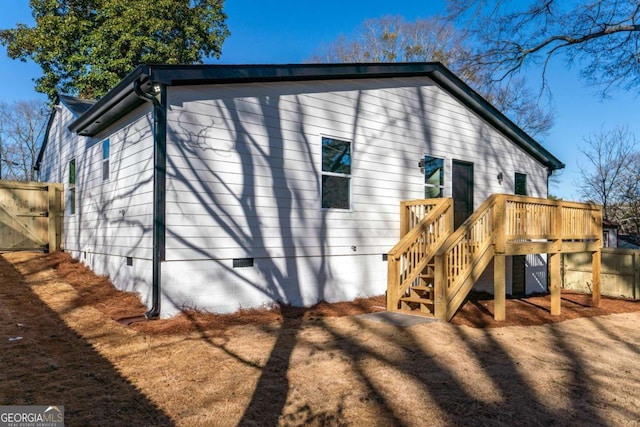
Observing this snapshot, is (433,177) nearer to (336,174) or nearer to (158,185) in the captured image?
(336,174)

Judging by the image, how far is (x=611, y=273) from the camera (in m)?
12.8

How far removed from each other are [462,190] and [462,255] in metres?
3.95

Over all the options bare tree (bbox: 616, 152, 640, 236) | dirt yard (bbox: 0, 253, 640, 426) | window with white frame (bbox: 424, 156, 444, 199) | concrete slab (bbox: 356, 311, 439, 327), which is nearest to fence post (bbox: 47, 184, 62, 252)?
dirt yard (bbox: 0, 253, 640, 426)

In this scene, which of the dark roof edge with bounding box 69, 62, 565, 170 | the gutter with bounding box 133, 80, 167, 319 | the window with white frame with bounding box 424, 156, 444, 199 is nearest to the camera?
the gutter with bounding box 133, 80, 167, 319

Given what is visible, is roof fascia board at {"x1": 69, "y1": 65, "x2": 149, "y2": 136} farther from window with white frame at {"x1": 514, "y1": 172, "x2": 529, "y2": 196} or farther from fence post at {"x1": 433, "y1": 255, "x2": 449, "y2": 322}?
window with white frame at {"x1": 514, "y1": 172, "x2": 529, "y2": 196}

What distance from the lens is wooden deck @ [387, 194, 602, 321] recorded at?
284 inches

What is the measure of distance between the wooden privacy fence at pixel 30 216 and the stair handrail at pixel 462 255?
9.63 m

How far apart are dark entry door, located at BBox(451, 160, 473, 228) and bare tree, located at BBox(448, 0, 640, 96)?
17.7 feet

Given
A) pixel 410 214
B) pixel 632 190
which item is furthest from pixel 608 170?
pixel 410 214

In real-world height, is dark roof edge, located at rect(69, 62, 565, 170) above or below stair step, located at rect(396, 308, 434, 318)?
above

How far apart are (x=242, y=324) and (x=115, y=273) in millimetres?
3078

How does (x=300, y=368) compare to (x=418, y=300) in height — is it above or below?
below

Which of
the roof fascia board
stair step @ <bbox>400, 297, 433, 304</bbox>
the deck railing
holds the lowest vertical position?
stair step @ <bbox>400, 297, 433, 304</bbox>

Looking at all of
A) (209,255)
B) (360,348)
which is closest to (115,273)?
(209,255)
